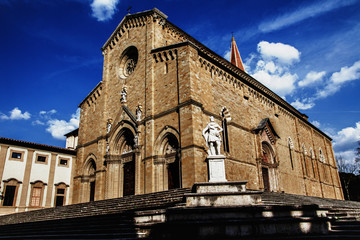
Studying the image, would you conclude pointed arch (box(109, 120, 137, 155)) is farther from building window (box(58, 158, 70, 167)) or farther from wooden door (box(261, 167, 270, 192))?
wooden door (box(261, 167, 270, 192))

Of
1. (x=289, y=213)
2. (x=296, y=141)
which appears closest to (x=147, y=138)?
(x=289, y=213)

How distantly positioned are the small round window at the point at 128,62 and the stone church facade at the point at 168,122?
0.08 metres

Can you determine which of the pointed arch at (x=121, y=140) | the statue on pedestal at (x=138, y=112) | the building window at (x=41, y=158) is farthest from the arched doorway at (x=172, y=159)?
the building window at (x=41, y=158)

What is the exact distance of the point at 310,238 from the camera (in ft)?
22.4

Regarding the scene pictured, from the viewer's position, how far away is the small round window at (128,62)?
21.8 meters

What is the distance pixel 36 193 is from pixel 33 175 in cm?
147

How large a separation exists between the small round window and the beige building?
28.9ft

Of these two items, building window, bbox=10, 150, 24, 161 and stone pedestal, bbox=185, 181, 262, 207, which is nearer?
stone pedestal, bbox=185, 181, 262, 207

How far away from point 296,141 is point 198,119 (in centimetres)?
1699

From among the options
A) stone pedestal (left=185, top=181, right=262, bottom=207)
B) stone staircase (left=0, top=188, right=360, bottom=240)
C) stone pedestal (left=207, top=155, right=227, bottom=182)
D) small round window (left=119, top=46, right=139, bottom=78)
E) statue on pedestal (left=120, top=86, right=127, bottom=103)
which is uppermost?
small round window (left=119, top=46, right=139, bottom=78)

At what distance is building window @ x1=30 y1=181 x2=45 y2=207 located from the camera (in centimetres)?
2170

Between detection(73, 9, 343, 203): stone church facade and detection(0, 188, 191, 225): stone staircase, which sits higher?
detection(73, 9, 343, 203): stone church facade

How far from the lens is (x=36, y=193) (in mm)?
21984

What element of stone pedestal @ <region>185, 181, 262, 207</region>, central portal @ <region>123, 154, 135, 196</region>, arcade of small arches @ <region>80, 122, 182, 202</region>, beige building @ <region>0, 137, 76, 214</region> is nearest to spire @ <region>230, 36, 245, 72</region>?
arcade of small arches @ <region>80, 122, 182, 202</region>
